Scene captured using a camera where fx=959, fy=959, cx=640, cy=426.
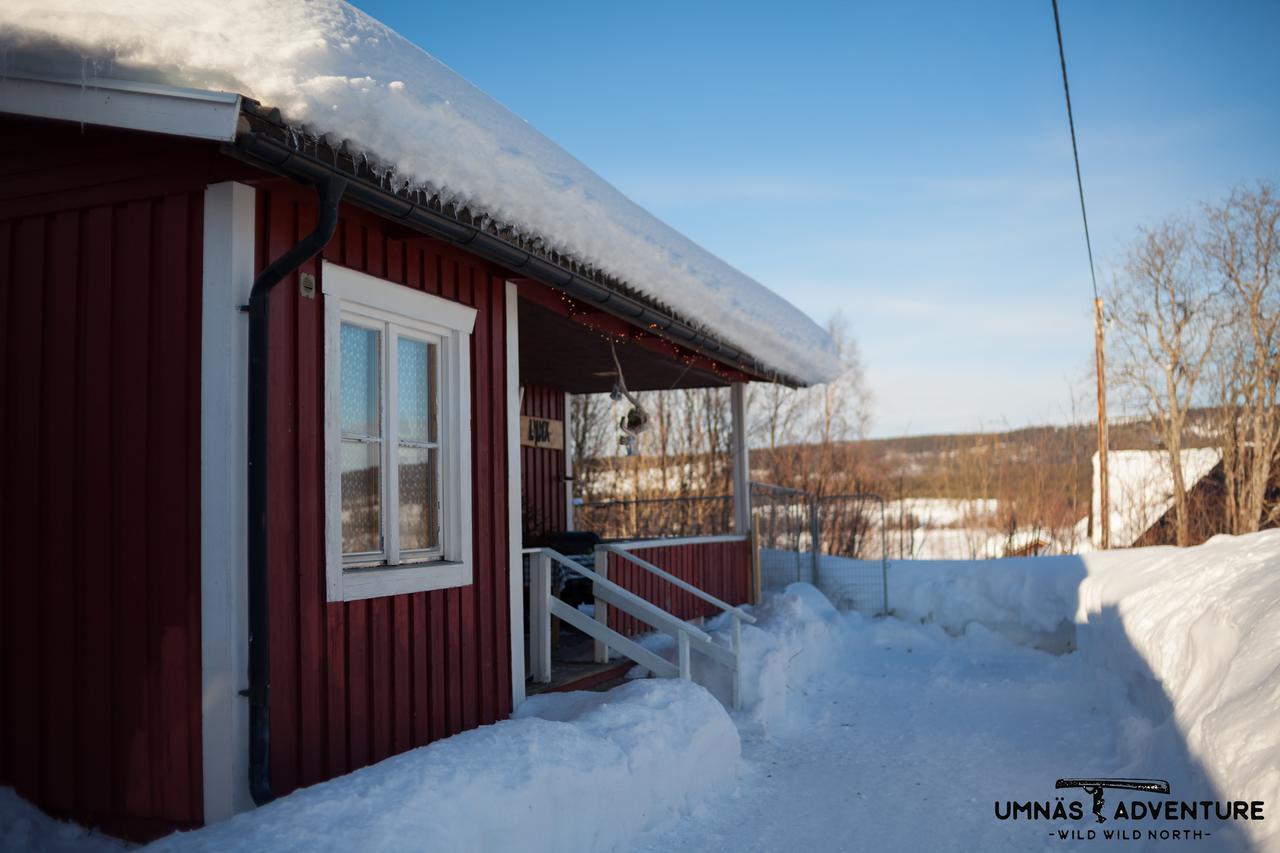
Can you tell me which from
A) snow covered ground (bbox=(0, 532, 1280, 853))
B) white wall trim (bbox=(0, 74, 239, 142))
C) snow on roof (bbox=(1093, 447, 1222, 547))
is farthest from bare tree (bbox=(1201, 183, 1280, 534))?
white wall trim (bbox=(0, 74, 239, 142))

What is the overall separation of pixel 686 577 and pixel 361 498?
5270 millimetres

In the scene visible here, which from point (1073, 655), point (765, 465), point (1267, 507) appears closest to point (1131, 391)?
point (1267, 507)

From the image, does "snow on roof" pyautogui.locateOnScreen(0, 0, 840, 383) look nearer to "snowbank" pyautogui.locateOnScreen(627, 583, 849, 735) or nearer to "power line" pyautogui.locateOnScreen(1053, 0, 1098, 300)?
"snowbank" pyautogui.locateOnScreen(627, 583, 849, 735)

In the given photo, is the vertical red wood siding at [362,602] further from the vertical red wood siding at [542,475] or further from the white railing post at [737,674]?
the vertical red wood siding at [542,475]

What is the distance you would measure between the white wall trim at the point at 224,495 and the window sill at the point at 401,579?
60 centimetres

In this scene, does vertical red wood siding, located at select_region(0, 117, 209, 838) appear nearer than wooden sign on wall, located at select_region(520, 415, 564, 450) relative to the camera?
Yes

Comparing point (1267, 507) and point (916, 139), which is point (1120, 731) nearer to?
point (916, 139)

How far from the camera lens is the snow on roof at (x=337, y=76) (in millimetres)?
3379

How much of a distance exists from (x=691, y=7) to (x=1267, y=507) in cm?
1548

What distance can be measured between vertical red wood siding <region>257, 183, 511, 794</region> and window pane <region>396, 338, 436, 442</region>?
284 millimetres

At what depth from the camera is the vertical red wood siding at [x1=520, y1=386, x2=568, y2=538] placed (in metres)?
11.2

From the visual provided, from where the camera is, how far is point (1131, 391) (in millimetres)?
22484

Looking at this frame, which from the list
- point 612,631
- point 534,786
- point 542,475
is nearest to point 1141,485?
point 542,475

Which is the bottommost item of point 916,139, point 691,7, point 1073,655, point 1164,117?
point 1073,655
